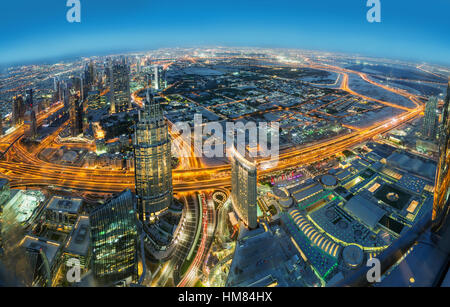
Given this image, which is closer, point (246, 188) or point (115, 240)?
point (115, 240)

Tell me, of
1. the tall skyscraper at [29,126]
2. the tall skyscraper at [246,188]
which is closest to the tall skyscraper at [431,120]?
the tall skyscraper at [246,188]

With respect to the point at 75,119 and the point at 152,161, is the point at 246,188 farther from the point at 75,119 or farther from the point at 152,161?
the point at 75,119

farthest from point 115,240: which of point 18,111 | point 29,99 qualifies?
point 29,99
